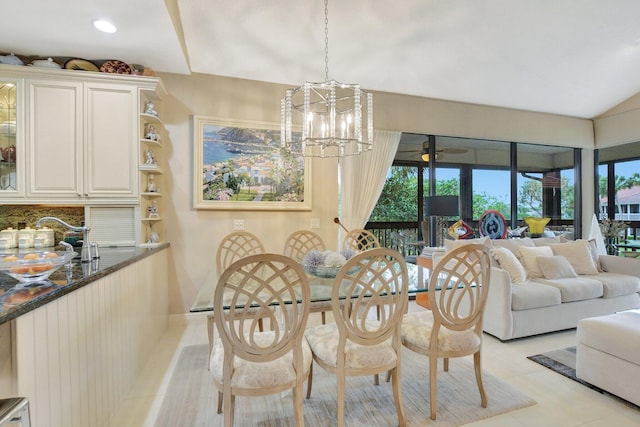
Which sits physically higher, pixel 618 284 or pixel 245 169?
pixel 245 169

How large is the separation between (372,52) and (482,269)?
2620 mm

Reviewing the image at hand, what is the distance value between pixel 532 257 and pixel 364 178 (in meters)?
2.15

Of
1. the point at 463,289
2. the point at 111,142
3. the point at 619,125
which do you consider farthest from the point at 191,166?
the point at 619,125

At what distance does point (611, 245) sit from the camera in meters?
5.16

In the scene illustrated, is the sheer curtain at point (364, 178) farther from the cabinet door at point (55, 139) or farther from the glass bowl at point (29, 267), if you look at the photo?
the glass bowl at point (29, 267)

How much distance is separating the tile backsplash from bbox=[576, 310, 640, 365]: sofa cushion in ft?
14.6

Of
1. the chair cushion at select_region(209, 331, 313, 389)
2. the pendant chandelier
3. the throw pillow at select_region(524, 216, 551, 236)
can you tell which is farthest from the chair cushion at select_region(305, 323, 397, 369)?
the throw pillow at select_region(524, 216, 551, 236)

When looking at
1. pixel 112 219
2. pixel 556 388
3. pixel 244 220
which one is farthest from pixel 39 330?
pixel 556 388

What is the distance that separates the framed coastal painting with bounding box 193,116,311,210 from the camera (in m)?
→ 3.46

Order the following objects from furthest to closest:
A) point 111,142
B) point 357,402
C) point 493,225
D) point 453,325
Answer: point 493,225 < point 111,142 < point 357,402 < point 453,325

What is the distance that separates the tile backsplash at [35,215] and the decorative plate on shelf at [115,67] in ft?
4.47

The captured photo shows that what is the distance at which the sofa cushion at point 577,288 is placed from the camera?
3076mm

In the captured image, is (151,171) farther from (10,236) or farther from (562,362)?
(562,362)

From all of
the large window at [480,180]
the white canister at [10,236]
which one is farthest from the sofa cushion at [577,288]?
the white canister at [10,236]
